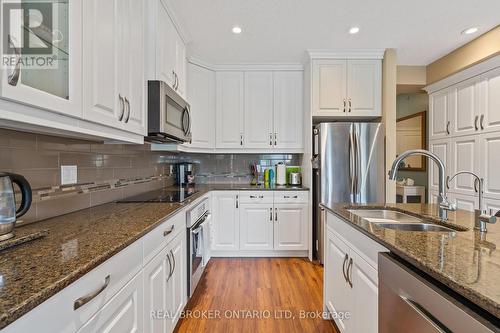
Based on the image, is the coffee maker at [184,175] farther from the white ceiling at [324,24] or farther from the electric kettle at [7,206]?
the electric kettle at [7,206]

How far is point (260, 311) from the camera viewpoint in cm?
197

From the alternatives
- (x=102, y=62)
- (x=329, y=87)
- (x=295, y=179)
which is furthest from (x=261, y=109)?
(x=102, y=62)

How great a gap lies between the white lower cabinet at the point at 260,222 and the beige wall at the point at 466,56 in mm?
2306

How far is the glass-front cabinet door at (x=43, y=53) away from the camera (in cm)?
75

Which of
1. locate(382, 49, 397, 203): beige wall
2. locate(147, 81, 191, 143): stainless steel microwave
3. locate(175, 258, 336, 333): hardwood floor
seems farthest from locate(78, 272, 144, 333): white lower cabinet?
locate(382, 49, 397, 203): beige wall

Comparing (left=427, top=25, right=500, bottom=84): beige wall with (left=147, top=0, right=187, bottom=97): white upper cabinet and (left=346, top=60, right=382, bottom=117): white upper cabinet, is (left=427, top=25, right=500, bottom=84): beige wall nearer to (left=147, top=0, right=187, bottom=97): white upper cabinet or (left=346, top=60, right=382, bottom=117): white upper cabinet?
(left=346, top=60, right=382, bottom=117): white upper cabinet

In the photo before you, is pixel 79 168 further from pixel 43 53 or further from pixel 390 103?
pixel 390 103

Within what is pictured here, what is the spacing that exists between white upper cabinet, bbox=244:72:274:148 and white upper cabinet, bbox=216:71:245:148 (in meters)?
0.08

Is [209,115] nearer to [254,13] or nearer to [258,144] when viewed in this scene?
[258,144]

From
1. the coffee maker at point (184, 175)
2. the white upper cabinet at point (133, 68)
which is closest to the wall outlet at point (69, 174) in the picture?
the white upper cabinet at point (133, 68)

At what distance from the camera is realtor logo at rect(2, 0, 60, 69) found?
2.44 feet

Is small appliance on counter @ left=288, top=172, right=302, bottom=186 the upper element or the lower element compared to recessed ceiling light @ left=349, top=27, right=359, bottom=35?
lower

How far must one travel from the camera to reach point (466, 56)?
9.06ft

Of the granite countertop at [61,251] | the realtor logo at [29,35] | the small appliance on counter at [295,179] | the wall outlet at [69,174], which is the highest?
the realtor logo at [29,35]
